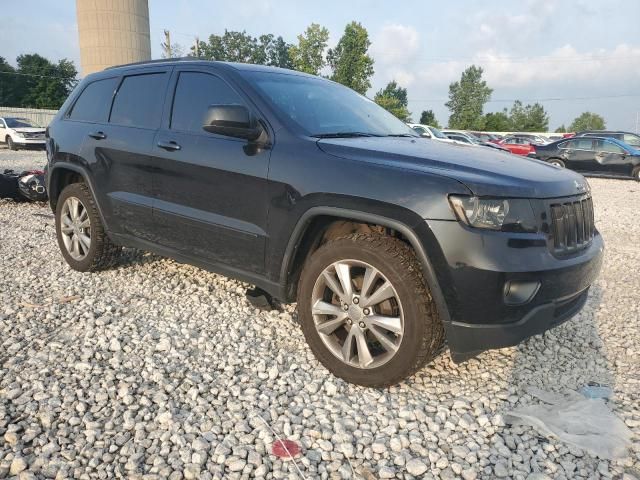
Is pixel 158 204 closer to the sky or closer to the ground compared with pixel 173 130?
closer to the ground

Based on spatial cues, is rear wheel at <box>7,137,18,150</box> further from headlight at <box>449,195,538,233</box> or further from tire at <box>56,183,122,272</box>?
headlight at <box>449,195,538,233</box>

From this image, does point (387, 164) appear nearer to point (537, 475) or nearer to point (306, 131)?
point (306, 131)

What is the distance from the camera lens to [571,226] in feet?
8.98

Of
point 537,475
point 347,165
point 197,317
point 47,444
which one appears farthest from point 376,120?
point 47,444

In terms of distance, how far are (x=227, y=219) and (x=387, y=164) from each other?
46.8 inches

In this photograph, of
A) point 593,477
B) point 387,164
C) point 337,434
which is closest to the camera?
point 593,477

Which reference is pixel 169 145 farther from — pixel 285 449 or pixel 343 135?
pixel 285 449

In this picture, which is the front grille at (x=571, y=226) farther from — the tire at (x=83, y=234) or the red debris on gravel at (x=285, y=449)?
the tire at (x=83, y=234)

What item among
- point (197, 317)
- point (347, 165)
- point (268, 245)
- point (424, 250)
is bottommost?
point (197, 317)

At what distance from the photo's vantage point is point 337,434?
2.42 meters

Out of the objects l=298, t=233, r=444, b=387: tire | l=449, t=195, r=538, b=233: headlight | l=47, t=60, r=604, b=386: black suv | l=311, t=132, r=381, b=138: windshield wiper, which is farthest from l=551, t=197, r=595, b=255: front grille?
l=311, t=132, r=381, b=138: windshield wiper

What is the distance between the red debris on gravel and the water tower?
115ft

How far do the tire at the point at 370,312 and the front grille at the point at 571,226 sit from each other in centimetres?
74

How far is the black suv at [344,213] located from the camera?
245 centimetres
